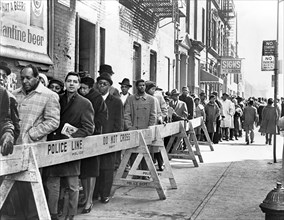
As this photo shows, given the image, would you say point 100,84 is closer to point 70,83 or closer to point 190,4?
point 70,83

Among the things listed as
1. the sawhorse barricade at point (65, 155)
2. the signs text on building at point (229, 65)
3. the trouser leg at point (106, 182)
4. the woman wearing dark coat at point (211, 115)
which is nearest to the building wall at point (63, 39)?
the sawhorse barricade at point (65, 155)

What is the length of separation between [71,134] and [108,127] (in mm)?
1883

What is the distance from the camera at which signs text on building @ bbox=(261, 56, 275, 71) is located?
1226 centimetres

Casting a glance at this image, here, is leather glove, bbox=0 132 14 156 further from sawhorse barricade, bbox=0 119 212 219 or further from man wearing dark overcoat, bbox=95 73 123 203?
man wearing dark overcoat, bbox=95 73 123 203

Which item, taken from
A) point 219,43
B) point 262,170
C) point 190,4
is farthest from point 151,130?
point 219,43

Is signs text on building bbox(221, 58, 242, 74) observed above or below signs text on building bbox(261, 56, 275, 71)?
above

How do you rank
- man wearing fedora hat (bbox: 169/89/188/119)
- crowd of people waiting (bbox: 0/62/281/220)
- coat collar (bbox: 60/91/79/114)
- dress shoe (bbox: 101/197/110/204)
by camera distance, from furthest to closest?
1. man wearing fedora hat (bbox: 169/89/188/119)
2. dress shoe (bbox: 101/197/110/204)
3. coat collar (bbox: 60/91/79/114)
4. crowd of people waiting (bbox: 0/62/281/220)

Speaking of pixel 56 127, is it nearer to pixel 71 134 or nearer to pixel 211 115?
pixel 71 134

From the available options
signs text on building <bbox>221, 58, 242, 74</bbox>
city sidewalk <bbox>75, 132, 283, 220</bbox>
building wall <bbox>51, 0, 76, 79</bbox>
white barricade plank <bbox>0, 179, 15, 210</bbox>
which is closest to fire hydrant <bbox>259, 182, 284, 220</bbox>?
city sidewalk <bbox>75, 132, 283, 220</bbox>

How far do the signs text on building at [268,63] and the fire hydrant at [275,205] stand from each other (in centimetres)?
781

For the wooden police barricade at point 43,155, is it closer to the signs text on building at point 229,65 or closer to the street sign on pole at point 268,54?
the street sign on pole at point 268,54

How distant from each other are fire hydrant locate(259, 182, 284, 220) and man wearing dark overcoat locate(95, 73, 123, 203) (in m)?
2.87

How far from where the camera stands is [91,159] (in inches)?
251

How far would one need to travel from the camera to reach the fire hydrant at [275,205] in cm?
474
